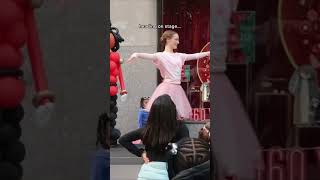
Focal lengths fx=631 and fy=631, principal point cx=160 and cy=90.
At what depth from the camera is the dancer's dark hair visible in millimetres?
2744

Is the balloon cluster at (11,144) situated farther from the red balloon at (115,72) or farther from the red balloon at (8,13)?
the red balloon at (115,72)

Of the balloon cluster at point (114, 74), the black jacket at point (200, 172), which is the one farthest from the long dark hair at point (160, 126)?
the balloon cluster at point (114, 74)

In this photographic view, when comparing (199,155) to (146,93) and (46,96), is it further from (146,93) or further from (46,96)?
(146,93)

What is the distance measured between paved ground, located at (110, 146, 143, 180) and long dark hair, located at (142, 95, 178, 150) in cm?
188

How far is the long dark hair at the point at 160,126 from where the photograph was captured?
383 centimetres

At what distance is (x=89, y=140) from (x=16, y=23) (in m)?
0.61

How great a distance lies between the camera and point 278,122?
9.46 feet

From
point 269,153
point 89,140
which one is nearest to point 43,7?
point 89,140

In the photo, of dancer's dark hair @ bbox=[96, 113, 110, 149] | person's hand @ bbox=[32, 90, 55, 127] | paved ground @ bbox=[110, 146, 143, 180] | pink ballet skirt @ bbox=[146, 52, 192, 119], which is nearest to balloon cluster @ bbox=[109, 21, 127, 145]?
pink ballet skirt @ bbox=[146, 52, 192, 119]

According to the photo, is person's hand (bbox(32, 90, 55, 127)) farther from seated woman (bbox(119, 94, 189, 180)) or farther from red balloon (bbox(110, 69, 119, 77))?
red balloon (bbox(110, 69, 119, 77))

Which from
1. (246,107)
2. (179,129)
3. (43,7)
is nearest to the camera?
(43,7)

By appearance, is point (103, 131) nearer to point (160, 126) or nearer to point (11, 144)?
point (11, 144)

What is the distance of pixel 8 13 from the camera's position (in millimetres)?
2434

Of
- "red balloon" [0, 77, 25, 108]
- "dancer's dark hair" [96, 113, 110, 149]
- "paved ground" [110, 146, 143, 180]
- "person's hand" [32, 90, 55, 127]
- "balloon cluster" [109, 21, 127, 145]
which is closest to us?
"red balloon" [0, 77, 25, 108]
